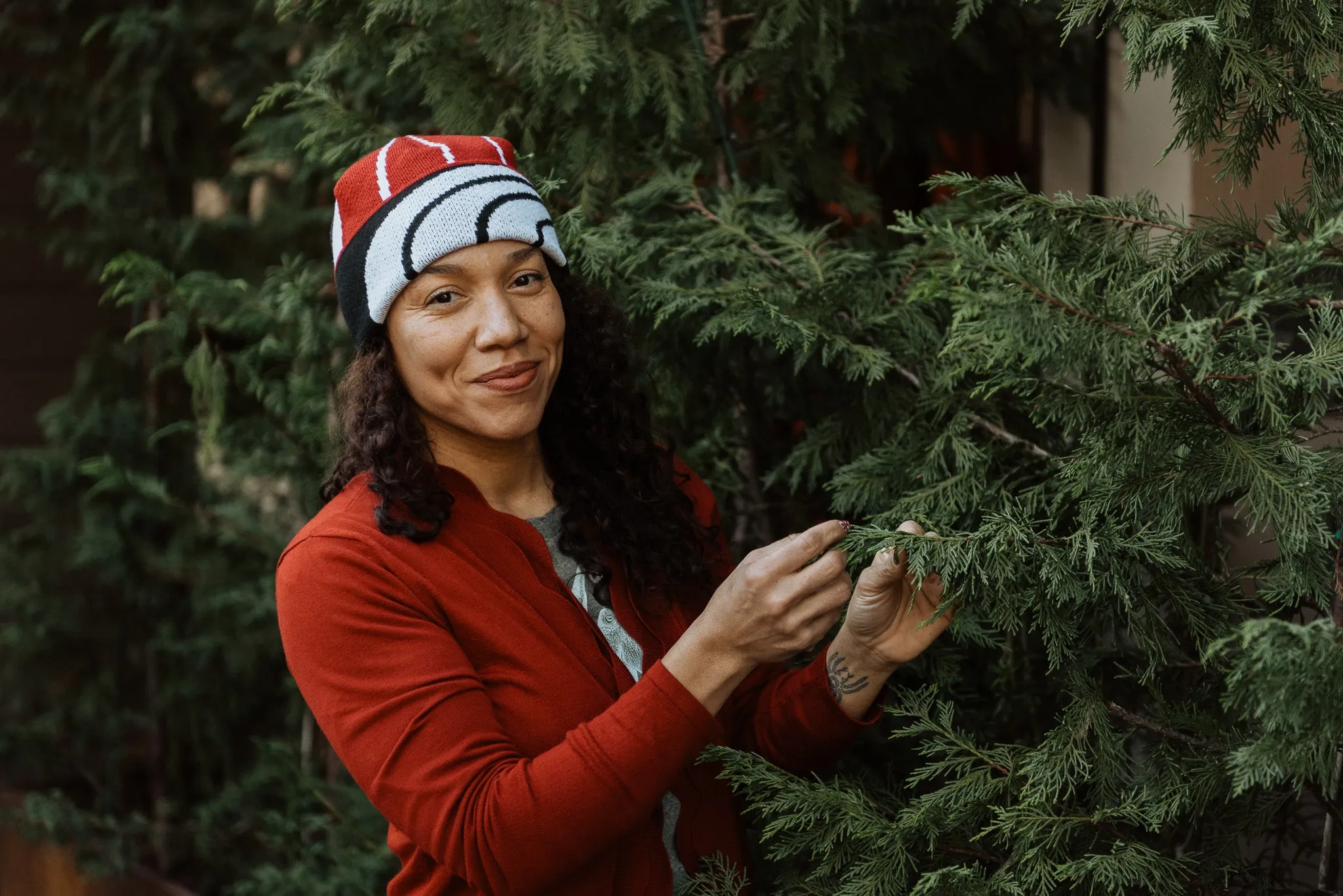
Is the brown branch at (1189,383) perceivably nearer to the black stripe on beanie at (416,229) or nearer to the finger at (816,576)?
the finger at (816,576)

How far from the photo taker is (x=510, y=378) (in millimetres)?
1968

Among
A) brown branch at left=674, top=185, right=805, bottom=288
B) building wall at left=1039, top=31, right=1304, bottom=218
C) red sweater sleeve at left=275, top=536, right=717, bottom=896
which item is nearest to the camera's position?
red sweater sleeve at left=275, top=536, right=717, bottom=896

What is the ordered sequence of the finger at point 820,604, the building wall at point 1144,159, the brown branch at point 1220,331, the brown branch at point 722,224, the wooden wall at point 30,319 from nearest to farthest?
1. the brown branch at point 1220,331
2. the finger at point 820,604
3. the brown branch at point 722,224
4. the building wall at point 1144,159
5. the wooden wall at point 30,319

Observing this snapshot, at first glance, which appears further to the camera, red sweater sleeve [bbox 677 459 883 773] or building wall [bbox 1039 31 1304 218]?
building wall [bbox 1039 31 1304 218]

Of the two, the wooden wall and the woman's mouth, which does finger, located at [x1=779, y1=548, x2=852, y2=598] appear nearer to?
the woman's mouth

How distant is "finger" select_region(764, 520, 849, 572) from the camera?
1812 mm

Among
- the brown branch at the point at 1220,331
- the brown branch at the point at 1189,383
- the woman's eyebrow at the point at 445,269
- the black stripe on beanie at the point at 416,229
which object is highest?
the black stripe on beanie at the point at 416,229

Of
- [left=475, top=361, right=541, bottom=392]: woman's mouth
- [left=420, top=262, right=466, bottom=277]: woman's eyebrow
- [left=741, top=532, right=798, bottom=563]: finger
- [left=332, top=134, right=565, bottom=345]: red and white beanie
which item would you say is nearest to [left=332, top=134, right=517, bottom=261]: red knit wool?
[left=332, top=134, right=565, bottom=345]: red and white beanie

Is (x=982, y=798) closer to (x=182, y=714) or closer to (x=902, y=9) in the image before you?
(x=902, y=9)

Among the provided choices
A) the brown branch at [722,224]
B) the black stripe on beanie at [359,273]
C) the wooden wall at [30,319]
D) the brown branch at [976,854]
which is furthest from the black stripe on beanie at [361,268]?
the wooden wall at [30,319]

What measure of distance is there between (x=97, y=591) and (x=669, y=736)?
11.8 feet

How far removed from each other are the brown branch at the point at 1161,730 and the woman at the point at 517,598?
29 cm

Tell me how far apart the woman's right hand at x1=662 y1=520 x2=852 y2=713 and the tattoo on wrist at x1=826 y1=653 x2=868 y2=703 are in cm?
23

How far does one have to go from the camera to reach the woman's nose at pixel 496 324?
1.91 metres
